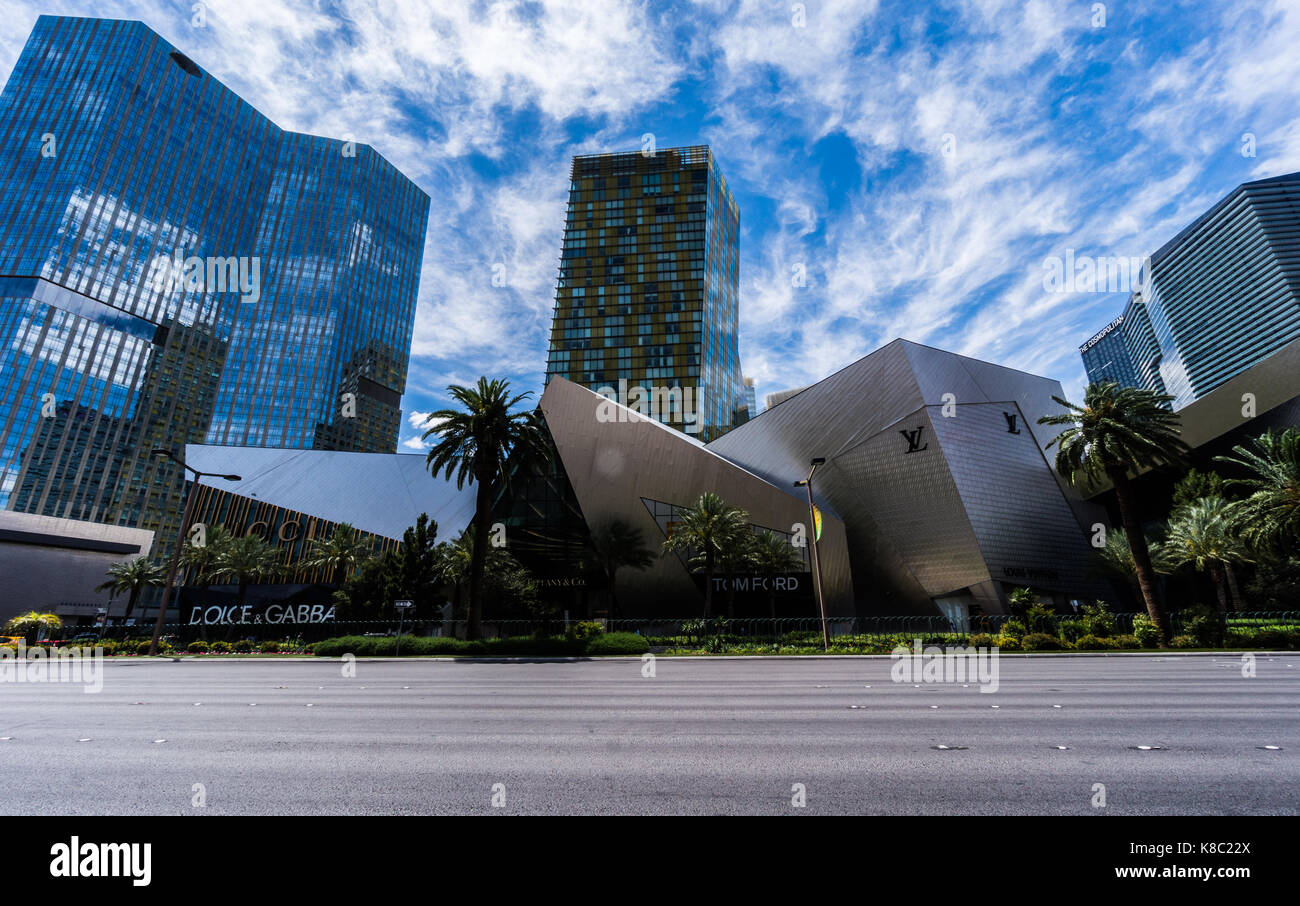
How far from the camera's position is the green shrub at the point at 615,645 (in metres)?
26.5

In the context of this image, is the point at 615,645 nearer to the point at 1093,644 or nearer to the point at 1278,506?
the point at 1093,644

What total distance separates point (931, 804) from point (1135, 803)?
5.73 ft

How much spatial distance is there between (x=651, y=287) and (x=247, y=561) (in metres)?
78.1

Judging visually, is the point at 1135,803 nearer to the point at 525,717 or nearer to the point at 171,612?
the point at 525,717

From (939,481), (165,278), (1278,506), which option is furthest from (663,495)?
(165,278)

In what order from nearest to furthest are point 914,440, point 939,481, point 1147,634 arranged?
point 1147,634 → point 939,481 → point 914,440

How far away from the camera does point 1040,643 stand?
89.2 ft

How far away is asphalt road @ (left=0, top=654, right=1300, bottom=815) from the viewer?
5.04 metres

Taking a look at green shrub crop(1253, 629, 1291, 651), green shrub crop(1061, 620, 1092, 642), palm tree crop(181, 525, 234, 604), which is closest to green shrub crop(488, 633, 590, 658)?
green shrub crop(1061, 620, 1092, 642)

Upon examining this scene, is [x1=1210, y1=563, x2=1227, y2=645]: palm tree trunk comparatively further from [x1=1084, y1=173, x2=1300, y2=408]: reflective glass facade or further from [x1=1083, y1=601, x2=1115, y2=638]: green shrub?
[x1=1084, y1=173, x2=1300, y2=408]: reflective glass facade

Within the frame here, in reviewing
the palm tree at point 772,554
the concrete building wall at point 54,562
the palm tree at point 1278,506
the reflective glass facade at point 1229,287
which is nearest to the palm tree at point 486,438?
the palm tree at point 772,554

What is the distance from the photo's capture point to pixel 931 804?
479 cm

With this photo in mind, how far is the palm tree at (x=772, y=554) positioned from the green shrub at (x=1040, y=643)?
16.6 meters
